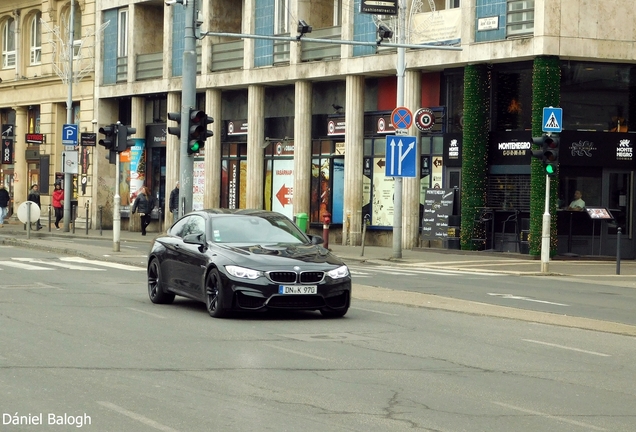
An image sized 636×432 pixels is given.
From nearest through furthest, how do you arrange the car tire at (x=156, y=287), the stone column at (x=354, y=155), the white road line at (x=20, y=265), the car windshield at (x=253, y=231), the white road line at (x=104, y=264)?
the car windshield at (x=253, y=231)
the car tire at (x=156, y=287)
the white road line at (x=20, y=265)
the white road line at (x=104, y=264)
the stone column at (x=354, y=155)

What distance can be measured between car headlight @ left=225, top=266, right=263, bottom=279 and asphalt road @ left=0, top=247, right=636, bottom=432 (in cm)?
61

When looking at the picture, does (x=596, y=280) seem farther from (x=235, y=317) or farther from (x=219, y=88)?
(x=219, y=88)

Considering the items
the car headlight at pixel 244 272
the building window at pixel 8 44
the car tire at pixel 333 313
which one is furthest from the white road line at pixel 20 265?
the building window at pixel 8 44

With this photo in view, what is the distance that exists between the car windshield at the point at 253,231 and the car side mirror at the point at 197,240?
16 cm

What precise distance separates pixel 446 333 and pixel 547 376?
3.53 metres

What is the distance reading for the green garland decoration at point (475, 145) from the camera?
117 ft

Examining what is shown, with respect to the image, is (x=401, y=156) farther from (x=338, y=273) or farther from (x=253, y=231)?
(x=338, y=273)

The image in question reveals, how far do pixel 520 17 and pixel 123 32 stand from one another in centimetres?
2367

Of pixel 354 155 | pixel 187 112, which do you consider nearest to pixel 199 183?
pixel 354 155

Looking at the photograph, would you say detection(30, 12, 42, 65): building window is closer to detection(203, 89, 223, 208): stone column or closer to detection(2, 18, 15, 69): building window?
detection(2, 18, 15, 69): building window

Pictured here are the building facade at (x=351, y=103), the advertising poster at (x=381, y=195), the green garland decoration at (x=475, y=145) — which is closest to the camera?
the building facade at (x=351, y=103)

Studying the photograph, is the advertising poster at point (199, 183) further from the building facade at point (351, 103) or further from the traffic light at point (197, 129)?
the traffic light at point (197, 129)

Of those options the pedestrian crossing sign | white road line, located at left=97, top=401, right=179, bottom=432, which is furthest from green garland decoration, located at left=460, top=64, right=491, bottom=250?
white road line, located at left=97, top=401, right=179, bottom=432

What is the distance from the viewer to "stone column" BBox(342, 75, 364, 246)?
1583 inches
